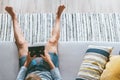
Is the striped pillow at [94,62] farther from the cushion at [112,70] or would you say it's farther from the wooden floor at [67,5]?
the wooden floor at [67,5]

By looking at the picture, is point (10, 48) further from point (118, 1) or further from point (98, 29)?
point (118, 1)

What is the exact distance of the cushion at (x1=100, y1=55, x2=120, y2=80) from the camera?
1.95 meters

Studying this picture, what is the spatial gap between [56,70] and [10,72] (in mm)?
388

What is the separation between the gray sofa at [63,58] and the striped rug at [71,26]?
42cm

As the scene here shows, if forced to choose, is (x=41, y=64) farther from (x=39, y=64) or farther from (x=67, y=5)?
(x=67, y=5)

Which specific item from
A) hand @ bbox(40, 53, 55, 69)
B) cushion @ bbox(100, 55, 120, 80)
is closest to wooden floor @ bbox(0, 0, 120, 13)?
hand @ bbox(40, 53, 55, 69)

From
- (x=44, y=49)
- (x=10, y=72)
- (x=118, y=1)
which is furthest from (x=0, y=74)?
(x=118, y=1)

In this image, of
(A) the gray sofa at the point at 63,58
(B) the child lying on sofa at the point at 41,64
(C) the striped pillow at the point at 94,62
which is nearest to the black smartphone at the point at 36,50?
(B) the child lying on sofa at the point at 41,64

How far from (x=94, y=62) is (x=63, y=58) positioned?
0.96 ft

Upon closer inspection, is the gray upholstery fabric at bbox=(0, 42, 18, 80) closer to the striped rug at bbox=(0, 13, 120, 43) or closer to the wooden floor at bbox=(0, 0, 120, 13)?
the striped rug at bbox=(0, 13, 120, 43)

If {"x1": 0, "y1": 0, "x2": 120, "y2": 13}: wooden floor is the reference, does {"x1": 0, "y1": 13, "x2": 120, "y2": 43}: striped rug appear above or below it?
below

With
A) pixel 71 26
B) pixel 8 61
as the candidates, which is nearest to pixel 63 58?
pixel 8 61

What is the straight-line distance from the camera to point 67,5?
3006 mm

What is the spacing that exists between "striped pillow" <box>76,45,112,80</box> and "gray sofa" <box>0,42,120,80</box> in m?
0.09
